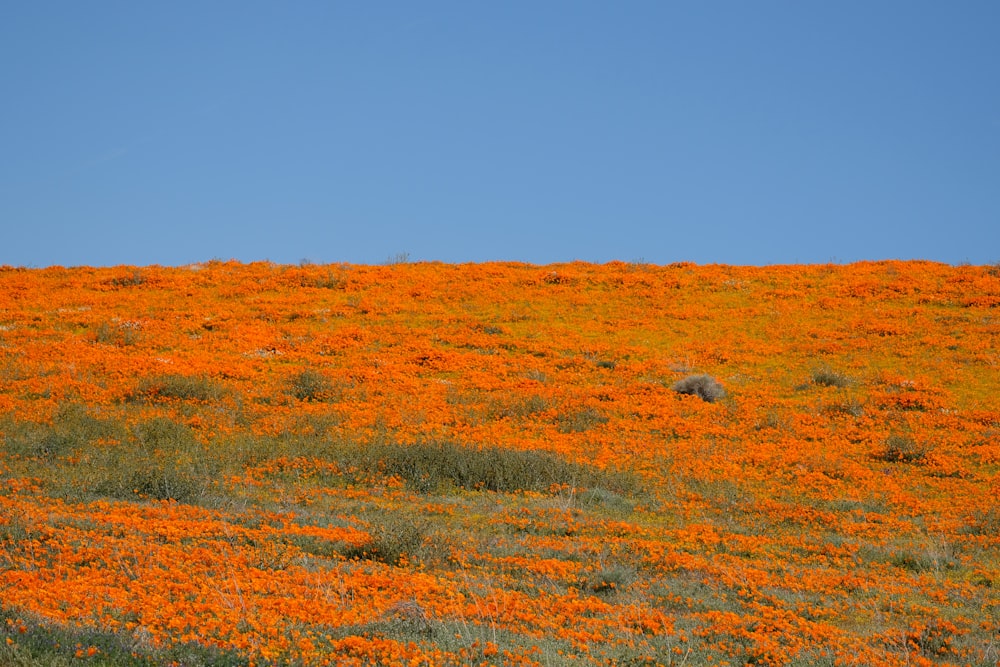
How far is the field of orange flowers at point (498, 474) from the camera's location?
8102 millimetres

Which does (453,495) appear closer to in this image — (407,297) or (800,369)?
(800,369)

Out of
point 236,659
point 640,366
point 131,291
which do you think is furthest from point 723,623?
point 131,291

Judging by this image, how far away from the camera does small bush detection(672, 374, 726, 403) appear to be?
23859 mm

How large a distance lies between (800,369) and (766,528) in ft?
46.3

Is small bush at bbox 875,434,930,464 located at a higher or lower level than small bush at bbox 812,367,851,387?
lower

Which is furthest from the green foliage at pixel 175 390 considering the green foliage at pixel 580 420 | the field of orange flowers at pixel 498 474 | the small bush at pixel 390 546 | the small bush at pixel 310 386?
the small bush at pixel 390 546

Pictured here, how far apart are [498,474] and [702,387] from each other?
31.3 ft

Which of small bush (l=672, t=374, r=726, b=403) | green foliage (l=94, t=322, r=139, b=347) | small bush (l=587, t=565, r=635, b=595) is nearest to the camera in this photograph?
small bush (l=587, t=565, r=635, b=595)

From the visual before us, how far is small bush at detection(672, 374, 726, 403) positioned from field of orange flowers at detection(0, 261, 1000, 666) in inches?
18.3

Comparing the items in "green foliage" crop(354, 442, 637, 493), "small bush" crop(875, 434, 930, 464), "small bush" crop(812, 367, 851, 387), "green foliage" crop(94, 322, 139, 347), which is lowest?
"green foliage" crop(354, 442, 637, 493)

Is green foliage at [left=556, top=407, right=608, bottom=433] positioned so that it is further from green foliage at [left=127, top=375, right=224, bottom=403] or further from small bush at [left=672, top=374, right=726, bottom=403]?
green foliage at [left=127, top=375, right=224, bottom=403]

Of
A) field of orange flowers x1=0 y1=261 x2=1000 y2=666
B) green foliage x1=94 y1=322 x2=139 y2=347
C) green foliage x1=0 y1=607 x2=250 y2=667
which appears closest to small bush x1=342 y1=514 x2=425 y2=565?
field of orange flowers x1=0 y1=261 x2=1000 y2=666

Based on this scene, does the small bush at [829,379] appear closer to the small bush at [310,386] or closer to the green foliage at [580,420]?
the green foliage at [580,420]

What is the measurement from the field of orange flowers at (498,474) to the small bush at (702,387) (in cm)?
47
